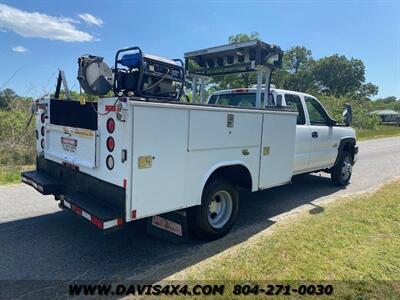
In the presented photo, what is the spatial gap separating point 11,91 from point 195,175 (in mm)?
8532

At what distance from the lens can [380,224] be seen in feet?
17.6

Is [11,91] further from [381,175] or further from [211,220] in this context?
[381,175]

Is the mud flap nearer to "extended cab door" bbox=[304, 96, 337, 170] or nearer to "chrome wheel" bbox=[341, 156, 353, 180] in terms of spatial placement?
"extended cab door" bbox=[304, 96, 337, 170]

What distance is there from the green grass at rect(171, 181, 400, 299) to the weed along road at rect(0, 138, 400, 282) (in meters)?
0.30

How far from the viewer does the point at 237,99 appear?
670 centimetres

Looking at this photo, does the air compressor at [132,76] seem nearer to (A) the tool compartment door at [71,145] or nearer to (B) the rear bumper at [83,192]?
(A) the tool compartment door at [71,145]

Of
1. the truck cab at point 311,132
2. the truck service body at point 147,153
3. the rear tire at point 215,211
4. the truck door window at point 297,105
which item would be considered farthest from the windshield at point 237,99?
the rear tire at point 215,211

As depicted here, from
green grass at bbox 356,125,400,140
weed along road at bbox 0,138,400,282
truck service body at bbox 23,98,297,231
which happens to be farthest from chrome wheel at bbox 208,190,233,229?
green grass at bbox 356,125,400,140

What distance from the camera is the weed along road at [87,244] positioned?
3.74 meters

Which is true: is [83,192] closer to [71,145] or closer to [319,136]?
[71,145]

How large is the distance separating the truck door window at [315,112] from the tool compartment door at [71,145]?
4601 mm

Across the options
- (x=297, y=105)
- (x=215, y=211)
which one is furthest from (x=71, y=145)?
(x=297, y=105)

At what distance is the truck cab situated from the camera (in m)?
6.50

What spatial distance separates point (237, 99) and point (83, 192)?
362 cm
